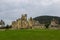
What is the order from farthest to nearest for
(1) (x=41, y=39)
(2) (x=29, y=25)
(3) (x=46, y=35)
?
(2) (x=29, y=25), (3) (x=46, y=35), (1) (x=41, y=39)

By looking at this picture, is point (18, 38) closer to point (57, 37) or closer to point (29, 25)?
point (57, 37)

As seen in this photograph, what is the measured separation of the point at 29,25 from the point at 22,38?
29.5 meters

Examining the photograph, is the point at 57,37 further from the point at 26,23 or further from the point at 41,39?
the point at 26,23

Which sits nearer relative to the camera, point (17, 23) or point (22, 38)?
point (22, 38)

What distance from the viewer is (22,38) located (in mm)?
24844

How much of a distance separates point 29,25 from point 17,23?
12.9ft

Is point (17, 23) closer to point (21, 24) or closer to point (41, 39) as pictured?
point (21, 24)

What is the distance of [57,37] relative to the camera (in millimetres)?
25406

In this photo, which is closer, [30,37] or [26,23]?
[30,37]

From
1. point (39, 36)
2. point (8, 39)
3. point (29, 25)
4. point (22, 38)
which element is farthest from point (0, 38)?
point (29, 25)

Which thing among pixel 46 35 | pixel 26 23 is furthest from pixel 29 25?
pixel 46 35

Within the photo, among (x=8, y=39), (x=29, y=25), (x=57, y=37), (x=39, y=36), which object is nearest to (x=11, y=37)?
(x=8, y=39)

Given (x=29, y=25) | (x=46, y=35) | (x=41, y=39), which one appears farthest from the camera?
(x=29, y=25)

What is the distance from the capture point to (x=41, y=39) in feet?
79.8
